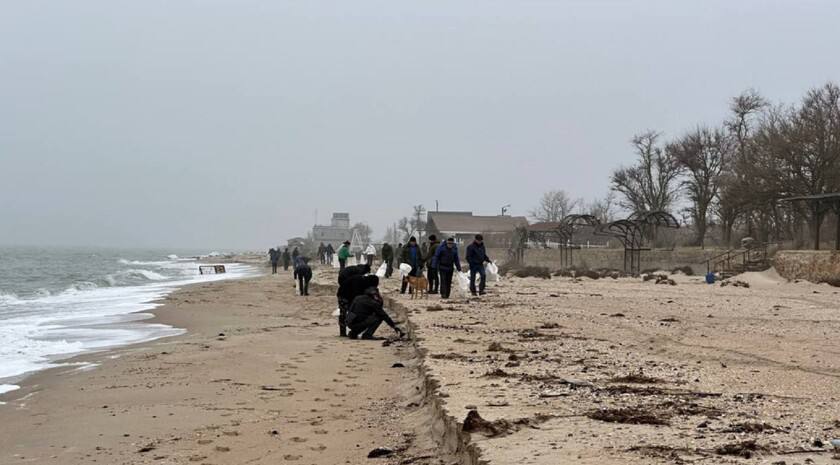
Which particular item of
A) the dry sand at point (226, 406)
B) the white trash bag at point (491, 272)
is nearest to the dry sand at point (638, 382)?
the dry sand at point (226, 406)

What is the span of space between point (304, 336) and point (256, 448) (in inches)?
315

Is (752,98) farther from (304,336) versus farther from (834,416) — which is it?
(834,416)

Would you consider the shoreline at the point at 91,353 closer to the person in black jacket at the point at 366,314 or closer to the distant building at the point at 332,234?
the person in black jacket at the point at 366,314

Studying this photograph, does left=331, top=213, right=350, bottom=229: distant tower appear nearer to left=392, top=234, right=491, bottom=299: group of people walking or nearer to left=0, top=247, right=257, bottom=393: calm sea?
left=0, top=247, right=257, bottom=393: calm sea

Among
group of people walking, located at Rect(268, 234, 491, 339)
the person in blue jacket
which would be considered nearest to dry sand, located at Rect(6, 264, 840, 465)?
group of people walking, located at Rect(268, 234, 491, 339)

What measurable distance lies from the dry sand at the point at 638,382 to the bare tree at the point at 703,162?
1586 inches

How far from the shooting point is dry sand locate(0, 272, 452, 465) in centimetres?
591

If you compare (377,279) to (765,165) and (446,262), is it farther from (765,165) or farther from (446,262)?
(765,165)

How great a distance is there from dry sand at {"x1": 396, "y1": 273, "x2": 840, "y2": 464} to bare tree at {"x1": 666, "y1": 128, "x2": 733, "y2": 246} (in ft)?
132

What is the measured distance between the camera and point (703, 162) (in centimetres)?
5359

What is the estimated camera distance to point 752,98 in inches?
1939

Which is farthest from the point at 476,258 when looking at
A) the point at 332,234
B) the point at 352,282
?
the point at 332,234

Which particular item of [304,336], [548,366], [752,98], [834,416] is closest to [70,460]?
[548,366]

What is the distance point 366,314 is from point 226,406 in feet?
17.7
